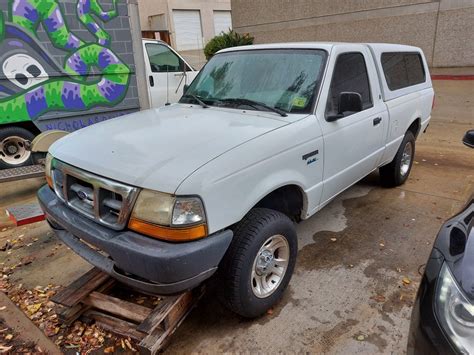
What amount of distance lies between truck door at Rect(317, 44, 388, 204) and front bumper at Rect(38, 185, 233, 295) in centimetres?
139

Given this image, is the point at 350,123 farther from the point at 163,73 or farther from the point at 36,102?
the point at 163,73

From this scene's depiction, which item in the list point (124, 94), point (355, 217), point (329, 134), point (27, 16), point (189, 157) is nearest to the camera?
point (189, 157)

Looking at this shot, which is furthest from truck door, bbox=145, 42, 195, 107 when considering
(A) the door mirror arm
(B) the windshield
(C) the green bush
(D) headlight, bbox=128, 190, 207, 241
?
(C) the green bush

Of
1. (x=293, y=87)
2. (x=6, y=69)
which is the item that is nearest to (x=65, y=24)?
(x=6, y=69)

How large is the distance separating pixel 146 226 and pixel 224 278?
635 millimetres

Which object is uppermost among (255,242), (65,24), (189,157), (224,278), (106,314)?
(65,24)

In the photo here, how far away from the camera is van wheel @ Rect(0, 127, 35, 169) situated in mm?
5102

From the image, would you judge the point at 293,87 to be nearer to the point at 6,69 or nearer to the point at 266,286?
the point at 266,286

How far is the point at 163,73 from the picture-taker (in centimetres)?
696

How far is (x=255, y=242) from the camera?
235 cm

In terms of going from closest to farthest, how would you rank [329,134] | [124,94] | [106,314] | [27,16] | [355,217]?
[106,314]
[329,134]
[355,217]
[27,16]
[124,94]

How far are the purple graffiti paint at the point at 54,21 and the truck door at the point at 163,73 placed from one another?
1.84 m

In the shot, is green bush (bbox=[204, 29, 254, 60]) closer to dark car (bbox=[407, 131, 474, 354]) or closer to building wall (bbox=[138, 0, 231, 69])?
building wall (bbox=[138, 0, 231, 69])

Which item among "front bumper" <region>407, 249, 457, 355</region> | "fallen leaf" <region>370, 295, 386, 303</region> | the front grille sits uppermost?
the front grille
